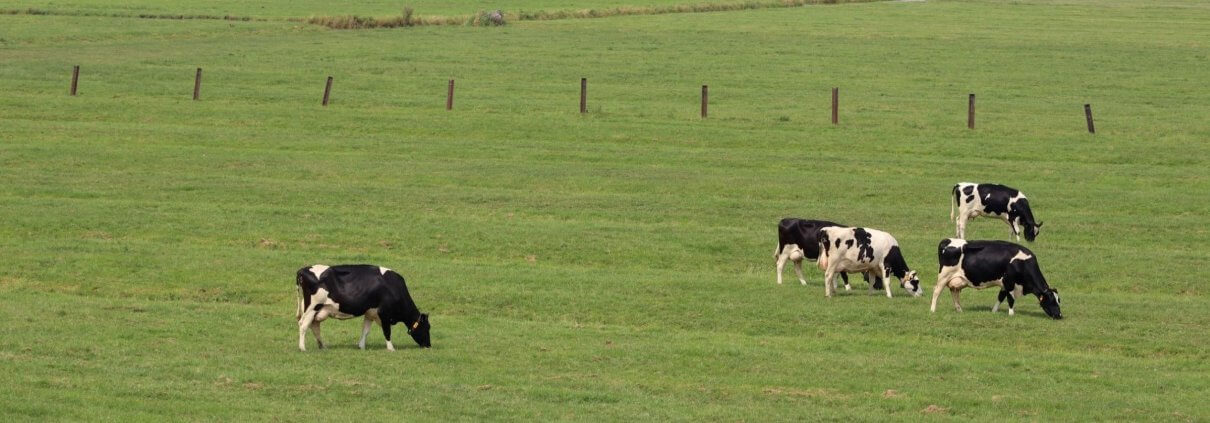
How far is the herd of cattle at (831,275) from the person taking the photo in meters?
23.8

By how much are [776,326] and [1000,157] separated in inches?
1002

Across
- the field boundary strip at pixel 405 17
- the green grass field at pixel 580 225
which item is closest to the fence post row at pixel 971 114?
the green grass field at pixel 580 225

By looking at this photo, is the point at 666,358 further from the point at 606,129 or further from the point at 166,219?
the point at 606,129

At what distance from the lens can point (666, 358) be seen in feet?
81.6

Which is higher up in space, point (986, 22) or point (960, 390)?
point (986, 22)

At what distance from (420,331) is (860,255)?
897 centimetres

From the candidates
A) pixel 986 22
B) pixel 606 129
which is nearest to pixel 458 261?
pixel 606 129

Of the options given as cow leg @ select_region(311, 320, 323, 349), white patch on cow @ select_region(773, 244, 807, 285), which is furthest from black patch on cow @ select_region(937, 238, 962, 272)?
cow leg @ select_region(311, 320, 323, 349)

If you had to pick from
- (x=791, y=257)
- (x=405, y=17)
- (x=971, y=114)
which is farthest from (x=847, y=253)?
(x=405, y=17)

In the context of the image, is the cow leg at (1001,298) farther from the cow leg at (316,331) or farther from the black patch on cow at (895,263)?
the cow leg at (316,331)

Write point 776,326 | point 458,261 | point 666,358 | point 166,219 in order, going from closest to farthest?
point 666,358 → point 776,326 → point 458,261 → point 166,219

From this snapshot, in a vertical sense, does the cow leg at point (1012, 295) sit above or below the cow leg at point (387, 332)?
above

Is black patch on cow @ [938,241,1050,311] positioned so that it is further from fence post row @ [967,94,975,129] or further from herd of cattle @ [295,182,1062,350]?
fence post row @ [967,94,975,129]

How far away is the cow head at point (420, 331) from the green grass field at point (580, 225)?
0.70 feet
